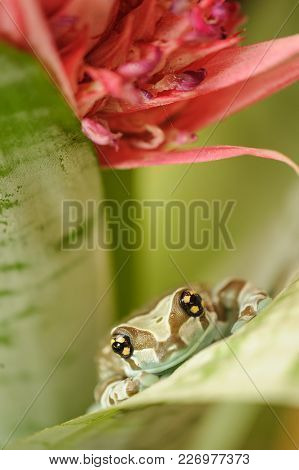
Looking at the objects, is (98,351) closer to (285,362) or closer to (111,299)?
(111,299)

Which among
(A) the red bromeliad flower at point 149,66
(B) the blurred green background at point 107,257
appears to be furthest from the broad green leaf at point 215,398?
(A) the red bromeliad flower at point 149,66

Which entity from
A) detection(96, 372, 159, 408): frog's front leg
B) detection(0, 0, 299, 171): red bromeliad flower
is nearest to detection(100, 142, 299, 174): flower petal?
detection(0, 0, 299, 171): red bromeliad flower

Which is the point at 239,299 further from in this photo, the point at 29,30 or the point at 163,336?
the point at 29,30

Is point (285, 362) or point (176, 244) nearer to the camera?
point (285, 362)

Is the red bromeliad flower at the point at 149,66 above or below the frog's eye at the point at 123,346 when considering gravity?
above

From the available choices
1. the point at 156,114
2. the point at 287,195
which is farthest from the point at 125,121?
the point at 287,195

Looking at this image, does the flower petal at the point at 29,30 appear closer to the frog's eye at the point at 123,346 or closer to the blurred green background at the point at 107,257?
the blurred green background at the point at 107,257

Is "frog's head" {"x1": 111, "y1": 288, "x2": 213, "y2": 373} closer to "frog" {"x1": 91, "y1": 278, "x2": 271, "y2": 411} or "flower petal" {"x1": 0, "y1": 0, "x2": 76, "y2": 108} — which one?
"frog" {"x1": 91, "y1": 278, "x2": 271, "y2": 411}
